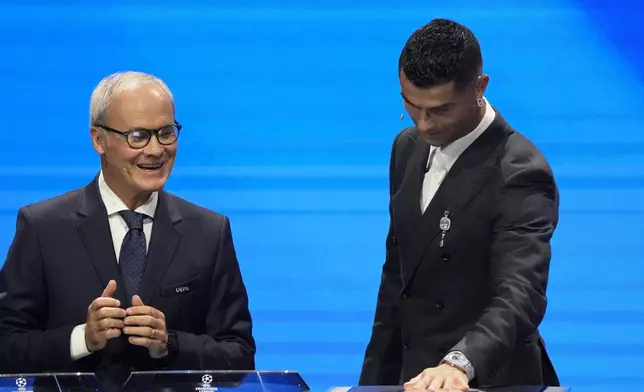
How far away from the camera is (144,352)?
3041mm

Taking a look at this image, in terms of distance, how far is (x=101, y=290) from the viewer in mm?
3064

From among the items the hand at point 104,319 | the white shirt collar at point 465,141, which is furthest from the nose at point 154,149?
the white shirt collar at point 465,141

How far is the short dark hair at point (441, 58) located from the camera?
2.77 meters

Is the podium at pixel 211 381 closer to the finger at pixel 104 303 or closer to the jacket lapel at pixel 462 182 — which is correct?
the finger at pixel 104 303

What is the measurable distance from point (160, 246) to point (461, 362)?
0.84 metres

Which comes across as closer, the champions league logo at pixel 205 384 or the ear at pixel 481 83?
the champions league logo at pixel 205 384

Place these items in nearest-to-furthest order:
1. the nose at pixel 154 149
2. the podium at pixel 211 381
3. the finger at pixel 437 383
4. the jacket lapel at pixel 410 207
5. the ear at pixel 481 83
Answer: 1. the finger at pixel 437 383
2. the podium at pixel 211 381
3. the ear at pixel 481 83
4. the jacket lapel at pixel 410 207
5. the nose at pixel 154 149

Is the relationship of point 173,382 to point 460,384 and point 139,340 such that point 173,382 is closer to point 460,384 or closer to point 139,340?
point 139,340

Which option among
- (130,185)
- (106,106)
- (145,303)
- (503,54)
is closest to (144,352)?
(145,303)

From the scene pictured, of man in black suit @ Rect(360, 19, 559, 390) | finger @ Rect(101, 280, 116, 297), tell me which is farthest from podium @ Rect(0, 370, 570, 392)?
finger @ Rect(101, 280, 116, 297)

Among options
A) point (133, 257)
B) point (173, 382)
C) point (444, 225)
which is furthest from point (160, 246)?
point (444, 225)

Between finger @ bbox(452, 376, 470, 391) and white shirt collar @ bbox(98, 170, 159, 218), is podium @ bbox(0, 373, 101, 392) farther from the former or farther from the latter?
finger @ bbox(452, 376, 470, 391)

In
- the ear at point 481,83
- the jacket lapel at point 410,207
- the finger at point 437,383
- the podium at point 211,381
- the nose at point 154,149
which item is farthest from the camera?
the nose at point 154,149

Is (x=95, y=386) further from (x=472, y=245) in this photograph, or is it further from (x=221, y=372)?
(x=472, y=245)
